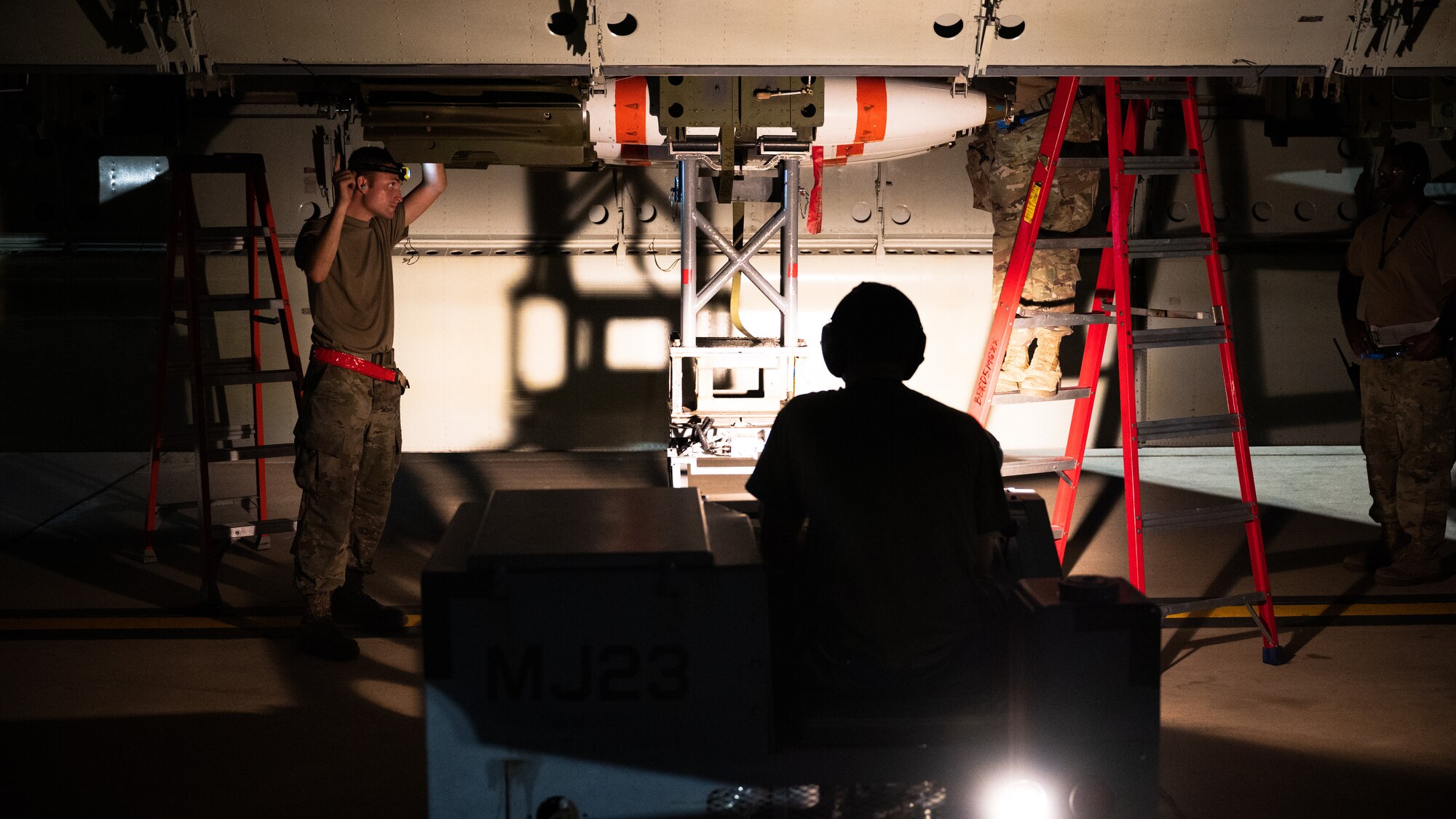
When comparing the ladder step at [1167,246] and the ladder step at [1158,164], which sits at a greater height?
the ladder step at [1158,164]

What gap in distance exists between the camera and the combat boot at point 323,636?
4.89m

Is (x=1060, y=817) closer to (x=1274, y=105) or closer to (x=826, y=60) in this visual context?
(x=826, y=60)

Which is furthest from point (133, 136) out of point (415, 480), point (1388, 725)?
point (1388, 725)

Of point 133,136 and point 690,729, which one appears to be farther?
point 133,136

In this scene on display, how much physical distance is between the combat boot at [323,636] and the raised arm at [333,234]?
1.35 metres

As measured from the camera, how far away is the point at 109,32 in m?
4.62

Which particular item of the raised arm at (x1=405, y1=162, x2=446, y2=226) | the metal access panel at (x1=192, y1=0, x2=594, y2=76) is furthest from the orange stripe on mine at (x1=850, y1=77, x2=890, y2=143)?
the raised arm at (x1=405, y1=162, x2=446, y2=226)

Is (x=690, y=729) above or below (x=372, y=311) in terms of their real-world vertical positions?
below

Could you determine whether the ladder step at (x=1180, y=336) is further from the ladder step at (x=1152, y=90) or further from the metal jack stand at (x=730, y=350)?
the metal jack stand at (x=730, y=350)

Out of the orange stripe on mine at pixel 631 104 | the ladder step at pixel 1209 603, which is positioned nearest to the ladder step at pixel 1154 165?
the ladder step at pixel 1209 603

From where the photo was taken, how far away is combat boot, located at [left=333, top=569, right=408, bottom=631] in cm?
528

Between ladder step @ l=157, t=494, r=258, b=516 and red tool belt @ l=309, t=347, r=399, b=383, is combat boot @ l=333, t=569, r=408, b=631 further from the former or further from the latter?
ladder step @ l=157, t=494, r=258, b=516

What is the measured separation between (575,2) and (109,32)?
1815mm

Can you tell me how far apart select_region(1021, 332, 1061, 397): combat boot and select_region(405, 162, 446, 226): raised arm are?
289 cm
